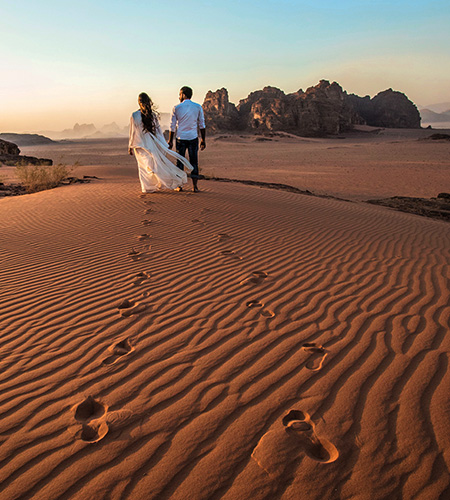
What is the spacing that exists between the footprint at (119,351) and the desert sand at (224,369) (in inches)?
0.5

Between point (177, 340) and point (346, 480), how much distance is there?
1579mm

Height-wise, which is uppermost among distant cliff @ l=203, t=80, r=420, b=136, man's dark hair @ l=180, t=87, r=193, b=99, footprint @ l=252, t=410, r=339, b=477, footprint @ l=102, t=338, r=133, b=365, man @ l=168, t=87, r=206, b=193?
distant cliff @ l=203, t=80, r=420, b=136

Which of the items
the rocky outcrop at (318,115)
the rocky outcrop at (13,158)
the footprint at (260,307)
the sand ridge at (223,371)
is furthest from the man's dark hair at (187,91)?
the rocky outcrop at (318,115)

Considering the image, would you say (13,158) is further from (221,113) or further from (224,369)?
(221,113)

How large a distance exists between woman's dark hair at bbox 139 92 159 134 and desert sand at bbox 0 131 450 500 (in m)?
3.18

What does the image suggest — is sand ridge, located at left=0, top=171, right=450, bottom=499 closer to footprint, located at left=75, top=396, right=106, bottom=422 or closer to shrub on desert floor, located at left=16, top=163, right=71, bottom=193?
footprint, located at left=75, top=396, right=106, bottom=422

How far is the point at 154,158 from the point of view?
812cm

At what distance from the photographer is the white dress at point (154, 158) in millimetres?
8014

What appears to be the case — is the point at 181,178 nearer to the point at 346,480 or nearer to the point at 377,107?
the point at 346,480

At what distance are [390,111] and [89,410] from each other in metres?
89.5

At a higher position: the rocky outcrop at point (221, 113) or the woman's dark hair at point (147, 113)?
the rocky outcrop at point (221, 113)

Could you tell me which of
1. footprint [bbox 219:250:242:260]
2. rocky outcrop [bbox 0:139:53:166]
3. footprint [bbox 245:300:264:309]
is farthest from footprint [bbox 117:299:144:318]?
rocky outcrop [bbox 0:139:53:166]

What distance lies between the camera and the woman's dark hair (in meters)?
7.58

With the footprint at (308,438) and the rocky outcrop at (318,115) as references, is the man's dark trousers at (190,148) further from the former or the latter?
the rocky outcrop at (318,115)
